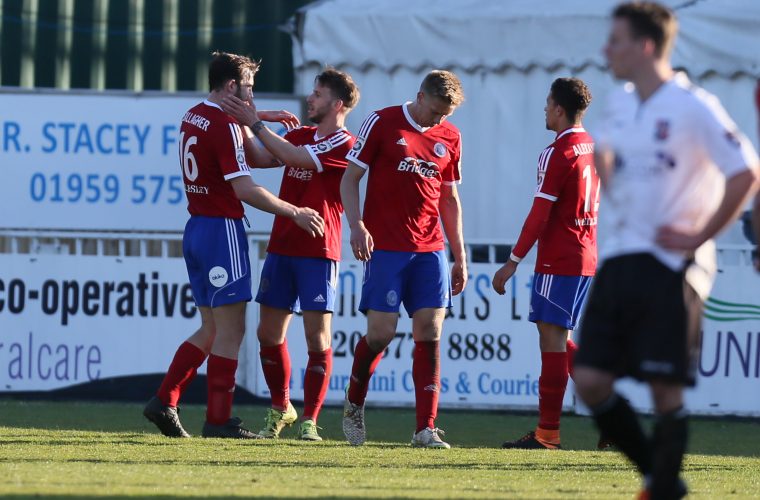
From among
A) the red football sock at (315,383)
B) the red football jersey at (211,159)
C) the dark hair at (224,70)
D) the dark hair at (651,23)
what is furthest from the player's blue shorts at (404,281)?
the dark hair at (651,23)

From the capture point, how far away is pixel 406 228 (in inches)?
319

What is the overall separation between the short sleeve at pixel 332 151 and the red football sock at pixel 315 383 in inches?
44.8

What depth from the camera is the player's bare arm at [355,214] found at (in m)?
7.80

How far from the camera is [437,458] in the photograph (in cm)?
758

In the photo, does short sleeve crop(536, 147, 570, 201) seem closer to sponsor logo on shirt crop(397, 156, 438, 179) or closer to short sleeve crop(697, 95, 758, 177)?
sponsor logo on shirt crop(397, 156, 438, 179)

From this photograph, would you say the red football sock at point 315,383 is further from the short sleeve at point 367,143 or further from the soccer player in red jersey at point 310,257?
the short sleeve at point 367,143

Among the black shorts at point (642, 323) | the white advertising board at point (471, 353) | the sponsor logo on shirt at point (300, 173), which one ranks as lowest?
the white advertising board at point (471, 353)

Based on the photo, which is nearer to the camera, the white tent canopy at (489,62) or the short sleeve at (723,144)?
the short sleeve at (723,144)

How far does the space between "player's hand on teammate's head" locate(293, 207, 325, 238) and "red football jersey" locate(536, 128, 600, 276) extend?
54.2 inches

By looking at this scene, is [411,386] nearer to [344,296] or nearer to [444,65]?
[344,296]

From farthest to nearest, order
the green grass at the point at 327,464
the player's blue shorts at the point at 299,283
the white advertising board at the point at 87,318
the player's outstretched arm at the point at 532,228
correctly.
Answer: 1. the white advertising board at the point at 87,318
2. the player's blue shorts at the point at 299,283
3. the player's outstretched arm at the point at 532,228
4. the green grass at the point at 327,464

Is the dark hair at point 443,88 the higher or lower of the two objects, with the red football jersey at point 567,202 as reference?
higher

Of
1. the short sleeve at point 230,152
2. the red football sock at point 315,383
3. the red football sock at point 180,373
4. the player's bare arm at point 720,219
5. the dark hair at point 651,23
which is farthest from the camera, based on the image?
the red football sock at point 315,383

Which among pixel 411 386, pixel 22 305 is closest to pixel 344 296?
pixel 411 386
